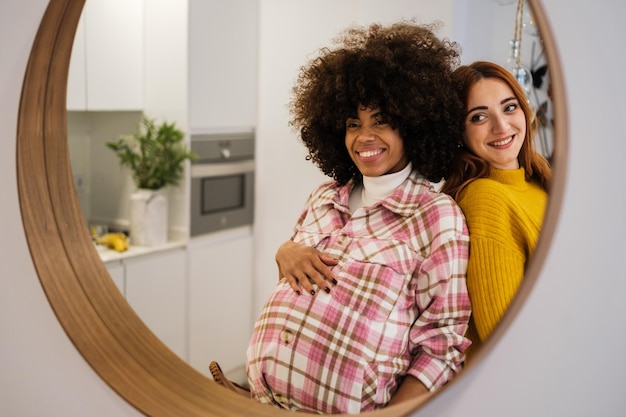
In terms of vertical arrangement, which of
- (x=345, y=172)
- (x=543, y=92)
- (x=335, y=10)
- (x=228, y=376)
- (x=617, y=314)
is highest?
(x=335, y=10)

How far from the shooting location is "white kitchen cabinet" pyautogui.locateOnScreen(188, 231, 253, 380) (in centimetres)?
111

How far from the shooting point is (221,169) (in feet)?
5.74

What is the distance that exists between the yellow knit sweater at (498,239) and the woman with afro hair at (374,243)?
0.02 metres

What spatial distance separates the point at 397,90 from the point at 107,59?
70.1 inches

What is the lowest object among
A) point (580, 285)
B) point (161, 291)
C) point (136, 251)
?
point (161, 291)

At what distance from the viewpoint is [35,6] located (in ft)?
3.69

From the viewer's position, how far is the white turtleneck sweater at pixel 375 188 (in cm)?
86

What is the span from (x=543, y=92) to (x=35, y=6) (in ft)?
2.88

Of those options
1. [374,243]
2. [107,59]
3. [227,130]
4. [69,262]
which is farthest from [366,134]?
[107,59]

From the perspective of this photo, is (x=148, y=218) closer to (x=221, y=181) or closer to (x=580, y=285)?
(x=221, y=181)

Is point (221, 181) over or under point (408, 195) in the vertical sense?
under

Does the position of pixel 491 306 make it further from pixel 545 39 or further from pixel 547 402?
pixel 545 39

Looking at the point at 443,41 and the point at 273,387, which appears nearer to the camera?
the point at 443,41

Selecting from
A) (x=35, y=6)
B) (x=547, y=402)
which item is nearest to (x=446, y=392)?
(x=547, y=402)
